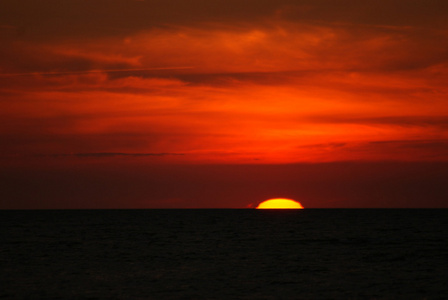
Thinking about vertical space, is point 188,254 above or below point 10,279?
above

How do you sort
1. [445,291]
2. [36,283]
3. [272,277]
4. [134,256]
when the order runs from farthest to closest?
[134,256] → [272,277] → [36,283] → [445,291]

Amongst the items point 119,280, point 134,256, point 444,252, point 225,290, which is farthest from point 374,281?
point 134,256

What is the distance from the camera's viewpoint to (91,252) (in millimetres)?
62250

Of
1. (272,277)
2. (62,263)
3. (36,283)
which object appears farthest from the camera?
(62,263)

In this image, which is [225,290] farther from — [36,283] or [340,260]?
[340,260]

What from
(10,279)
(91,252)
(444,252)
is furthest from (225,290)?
(444,252)

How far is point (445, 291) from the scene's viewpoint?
117 ft

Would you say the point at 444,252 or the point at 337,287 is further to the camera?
the point at 444,252

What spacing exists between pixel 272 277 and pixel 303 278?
2.46 meters

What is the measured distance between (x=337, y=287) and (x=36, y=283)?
22.0 m

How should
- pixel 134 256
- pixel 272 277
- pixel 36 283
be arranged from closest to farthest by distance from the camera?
pixel 36 283, pixel 272 277, pixel 134 256

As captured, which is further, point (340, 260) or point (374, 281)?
point (340, 260)

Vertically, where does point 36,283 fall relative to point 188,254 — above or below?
below

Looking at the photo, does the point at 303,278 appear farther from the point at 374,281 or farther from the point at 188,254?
the point at 188,254
